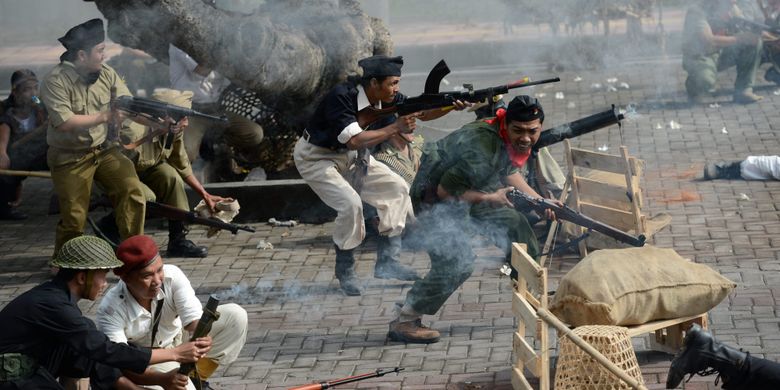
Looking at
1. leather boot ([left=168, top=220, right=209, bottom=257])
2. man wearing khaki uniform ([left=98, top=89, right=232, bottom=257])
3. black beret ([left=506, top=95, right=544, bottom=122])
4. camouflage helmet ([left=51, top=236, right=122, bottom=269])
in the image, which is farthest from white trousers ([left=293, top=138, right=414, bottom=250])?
camouflage helmet ([left=51, top=236, right=122, bottom=269])

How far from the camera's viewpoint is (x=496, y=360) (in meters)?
6.73

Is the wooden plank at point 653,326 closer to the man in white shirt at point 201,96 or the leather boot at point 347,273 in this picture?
the leather boot at point 347,273

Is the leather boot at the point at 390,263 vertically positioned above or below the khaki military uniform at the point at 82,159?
below

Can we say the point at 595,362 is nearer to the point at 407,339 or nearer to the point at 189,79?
the point at 407,339

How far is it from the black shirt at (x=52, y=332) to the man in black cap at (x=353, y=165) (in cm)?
290

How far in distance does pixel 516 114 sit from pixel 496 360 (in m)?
1.43

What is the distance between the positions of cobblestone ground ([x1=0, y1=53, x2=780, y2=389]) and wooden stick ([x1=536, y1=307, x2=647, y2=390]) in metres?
0.98

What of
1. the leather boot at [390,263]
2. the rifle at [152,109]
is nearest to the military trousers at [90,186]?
the rifle at [152,109]

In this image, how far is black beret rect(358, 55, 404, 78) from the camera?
7734mm

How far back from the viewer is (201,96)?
33.1 feet

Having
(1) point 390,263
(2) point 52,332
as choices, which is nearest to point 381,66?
(1) point 390,263

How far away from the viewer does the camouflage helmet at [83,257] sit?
5.28 meters

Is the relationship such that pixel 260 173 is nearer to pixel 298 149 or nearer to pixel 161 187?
pixel 161 187

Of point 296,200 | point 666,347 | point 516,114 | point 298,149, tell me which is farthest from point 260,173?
point 666,347
